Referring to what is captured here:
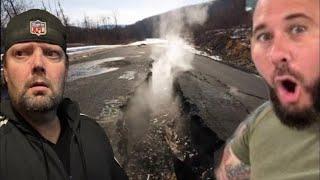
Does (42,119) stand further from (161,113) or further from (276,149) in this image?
(161,113)

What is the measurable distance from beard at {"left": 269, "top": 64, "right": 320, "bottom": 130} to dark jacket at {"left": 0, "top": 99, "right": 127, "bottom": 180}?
1.31 meters

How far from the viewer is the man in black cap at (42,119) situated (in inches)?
94.8

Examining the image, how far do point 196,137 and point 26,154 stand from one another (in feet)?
15.5

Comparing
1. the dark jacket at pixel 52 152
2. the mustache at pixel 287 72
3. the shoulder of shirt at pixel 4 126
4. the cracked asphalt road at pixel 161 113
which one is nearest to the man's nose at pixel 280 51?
the mustache at pixel 287 72

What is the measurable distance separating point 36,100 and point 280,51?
1495 mm

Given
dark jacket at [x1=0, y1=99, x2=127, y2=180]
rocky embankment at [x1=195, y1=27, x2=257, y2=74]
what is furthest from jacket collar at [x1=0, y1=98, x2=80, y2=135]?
rocky embankment at [x1=195, y1=27, x2=257, y2=74]

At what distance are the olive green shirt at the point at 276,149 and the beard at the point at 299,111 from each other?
38mm

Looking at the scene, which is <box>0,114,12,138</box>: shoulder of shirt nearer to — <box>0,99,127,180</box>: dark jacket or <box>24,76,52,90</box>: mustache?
<box>0,99,127,180</box>: dark jacket

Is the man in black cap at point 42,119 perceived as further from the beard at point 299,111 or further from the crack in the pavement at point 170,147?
the crack in the pavement at point 170,147

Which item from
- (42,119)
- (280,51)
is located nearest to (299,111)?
(280,51)

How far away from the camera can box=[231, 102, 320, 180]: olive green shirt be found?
1596 mm

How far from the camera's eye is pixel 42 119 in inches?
103

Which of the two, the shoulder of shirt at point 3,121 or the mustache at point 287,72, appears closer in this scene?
the mustache at point 287,72

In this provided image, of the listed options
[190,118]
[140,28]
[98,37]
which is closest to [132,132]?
[190,118]
